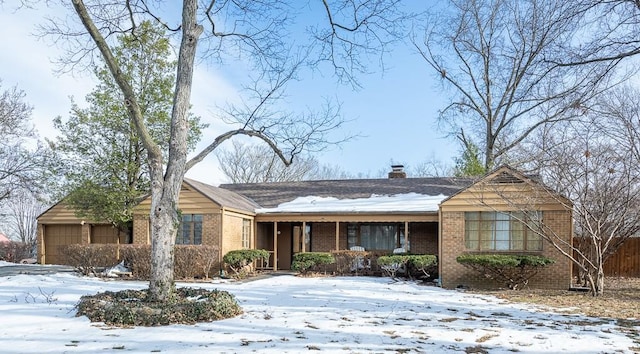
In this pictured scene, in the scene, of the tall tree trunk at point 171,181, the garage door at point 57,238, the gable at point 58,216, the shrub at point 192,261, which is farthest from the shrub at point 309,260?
the garage door at point 57,238

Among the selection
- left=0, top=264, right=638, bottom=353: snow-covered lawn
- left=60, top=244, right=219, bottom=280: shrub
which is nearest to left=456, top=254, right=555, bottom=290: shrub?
left=0, top=264, right=638, bottom=353: snow-covered lawn

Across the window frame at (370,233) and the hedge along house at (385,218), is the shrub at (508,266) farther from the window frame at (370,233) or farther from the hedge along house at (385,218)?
the window frame at (370,233)

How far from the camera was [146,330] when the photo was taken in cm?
767

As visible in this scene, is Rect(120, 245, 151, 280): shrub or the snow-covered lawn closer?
the snow-covered lawn

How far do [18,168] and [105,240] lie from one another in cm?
458

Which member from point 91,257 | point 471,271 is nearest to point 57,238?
point 91,257

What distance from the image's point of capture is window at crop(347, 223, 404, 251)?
20.1m

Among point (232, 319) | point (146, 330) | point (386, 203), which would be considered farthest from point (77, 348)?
point (386, 203)

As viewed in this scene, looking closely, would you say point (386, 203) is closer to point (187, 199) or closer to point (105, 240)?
point (187, 199)

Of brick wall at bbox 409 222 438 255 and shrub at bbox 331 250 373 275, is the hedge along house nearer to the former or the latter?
brick wall at bbox 409 222 438 255

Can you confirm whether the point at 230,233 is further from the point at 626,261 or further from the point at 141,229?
the point at 626,261

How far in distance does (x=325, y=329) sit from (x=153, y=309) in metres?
2.82

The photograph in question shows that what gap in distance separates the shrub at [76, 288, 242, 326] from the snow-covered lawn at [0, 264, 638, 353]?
0.26m

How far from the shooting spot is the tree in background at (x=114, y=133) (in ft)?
60.2
